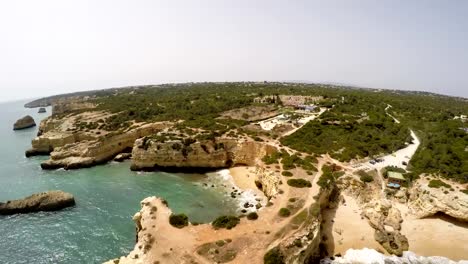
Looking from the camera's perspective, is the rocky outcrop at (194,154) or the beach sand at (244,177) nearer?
the beach sand at (244,177)

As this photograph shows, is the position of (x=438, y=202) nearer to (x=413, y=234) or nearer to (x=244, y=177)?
(x=413, y=234)

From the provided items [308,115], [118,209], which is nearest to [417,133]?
[308,115]

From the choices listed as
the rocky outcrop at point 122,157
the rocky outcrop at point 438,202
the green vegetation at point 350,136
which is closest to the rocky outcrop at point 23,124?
the rocky outcrop at point 122,157

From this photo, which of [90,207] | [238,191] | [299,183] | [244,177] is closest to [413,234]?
[299,183]

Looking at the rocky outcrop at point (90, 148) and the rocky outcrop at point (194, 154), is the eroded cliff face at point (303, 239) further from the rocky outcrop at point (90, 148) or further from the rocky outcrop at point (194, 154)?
the rocky outcrop at point (90, 148)

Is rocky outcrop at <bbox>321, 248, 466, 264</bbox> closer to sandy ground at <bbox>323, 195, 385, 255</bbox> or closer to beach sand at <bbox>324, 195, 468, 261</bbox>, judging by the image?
beach sand at <bbox>324, 195, 468, 261</bbox>

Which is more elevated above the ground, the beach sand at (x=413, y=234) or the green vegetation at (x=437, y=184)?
the green vegetation at (x=437, y=184)

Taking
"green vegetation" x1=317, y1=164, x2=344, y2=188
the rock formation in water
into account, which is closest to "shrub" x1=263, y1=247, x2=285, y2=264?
the rock formation in water
